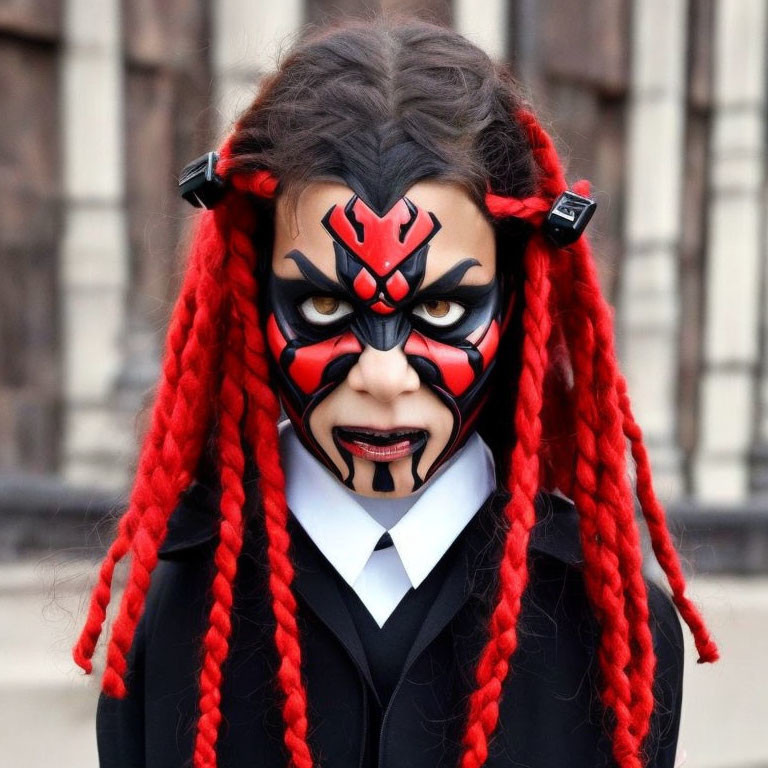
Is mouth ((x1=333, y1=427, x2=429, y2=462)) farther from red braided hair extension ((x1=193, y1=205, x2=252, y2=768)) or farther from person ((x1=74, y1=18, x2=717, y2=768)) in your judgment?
→ red braided hair extension ((x1=193, y1=205, x2=252, y2=768))

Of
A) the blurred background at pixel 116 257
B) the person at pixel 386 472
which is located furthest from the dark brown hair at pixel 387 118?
the blurred background at pixel 116 257

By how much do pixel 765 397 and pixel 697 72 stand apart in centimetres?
193

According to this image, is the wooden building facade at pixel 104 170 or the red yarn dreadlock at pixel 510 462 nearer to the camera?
the red yarn dreadlock at pixel 510 462

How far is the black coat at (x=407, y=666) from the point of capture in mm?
1616

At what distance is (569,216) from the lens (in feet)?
5.24

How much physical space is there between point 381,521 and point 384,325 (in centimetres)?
32

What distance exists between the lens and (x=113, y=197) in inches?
173

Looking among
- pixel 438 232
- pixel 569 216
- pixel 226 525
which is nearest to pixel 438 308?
pixel 438 232

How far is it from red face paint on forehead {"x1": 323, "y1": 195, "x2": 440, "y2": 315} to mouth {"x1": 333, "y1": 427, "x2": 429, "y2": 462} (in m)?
0.17

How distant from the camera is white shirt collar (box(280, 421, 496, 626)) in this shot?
5.41ft

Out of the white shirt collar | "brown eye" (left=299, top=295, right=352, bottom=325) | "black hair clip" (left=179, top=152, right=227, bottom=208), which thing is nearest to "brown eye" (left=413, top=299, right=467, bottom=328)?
"brown eye" (left=299, top=295, right=352, bottom=325)

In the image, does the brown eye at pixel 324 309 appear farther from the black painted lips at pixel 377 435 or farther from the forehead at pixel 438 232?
the black painted lips at pixel 377 435

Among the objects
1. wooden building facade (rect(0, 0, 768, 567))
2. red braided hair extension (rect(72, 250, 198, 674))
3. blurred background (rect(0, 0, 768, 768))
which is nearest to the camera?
red braided hair extension (rect(72, 250, 198, 674))

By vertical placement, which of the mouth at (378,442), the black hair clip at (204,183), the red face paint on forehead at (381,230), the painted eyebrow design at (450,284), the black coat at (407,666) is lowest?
the black coat at (407,666)
